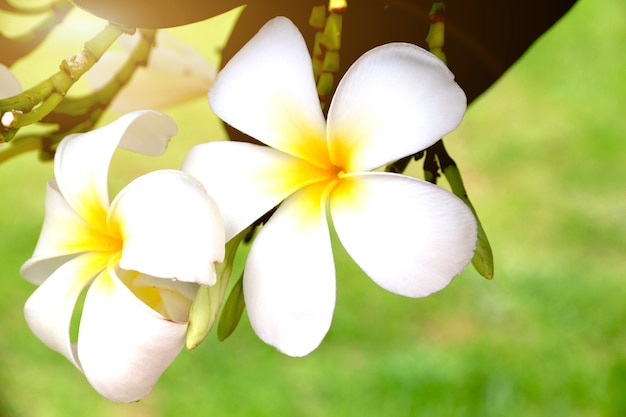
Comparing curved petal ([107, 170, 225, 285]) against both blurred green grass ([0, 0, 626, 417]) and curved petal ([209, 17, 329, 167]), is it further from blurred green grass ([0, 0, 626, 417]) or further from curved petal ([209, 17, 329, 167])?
blurred green grass ([0, 0, 626, 417])

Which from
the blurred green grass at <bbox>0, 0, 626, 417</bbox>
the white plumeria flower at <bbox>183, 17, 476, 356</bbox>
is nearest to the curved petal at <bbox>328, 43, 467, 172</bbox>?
the white plumeria flower at <bbox>183, 17, 476, 356</bbox>

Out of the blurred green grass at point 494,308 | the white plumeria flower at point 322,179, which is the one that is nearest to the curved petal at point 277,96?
the white plumeria flower at point 322,179

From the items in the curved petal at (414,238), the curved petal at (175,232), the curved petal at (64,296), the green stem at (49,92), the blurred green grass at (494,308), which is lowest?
the blurred green grass at (494,308)

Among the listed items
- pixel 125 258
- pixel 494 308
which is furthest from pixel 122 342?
pixel 494 308

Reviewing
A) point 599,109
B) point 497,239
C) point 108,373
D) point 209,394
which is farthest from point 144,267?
point 599,109

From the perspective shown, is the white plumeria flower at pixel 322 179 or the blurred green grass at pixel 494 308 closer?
the white plumeria flower at pixel 322 179

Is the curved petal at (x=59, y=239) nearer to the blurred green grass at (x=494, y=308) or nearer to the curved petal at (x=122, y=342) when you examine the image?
the curved petal at (x=122, y=342)
